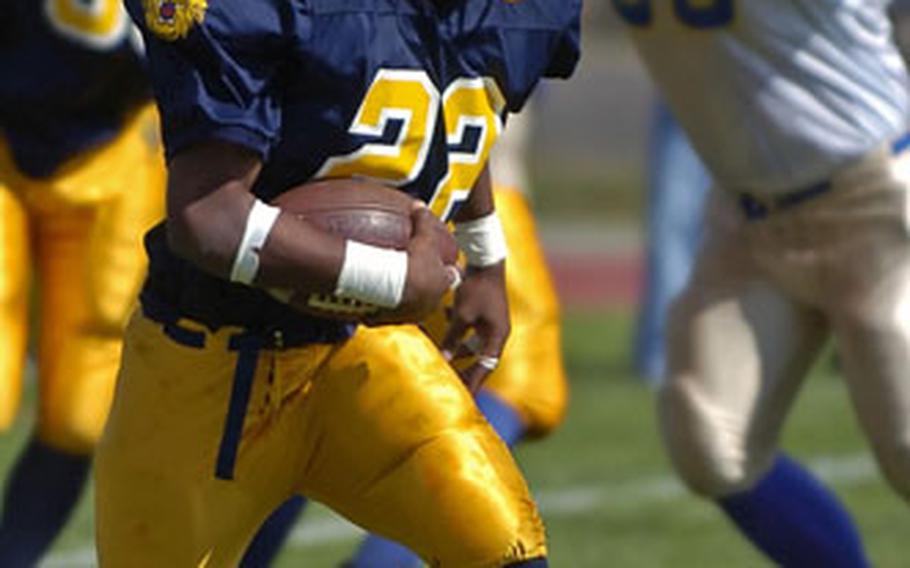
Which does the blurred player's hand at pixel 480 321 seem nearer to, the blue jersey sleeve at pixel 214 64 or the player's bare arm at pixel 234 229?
the player's bare arm at pixel 234 229

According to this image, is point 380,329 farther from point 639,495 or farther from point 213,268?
point 639,495

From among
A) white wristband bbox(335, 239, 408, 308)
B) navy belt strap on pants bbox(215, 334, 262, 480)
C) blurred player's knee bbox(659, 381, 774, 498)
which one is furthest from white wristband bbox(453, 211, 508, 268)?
blurred player's knee bbox(659, 381, 774, 498)

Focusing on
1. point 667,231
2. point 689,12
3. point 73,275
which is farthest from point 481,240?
point 667,231

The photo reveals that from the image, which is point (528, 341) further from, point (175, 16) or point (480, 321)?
point (175, 16)

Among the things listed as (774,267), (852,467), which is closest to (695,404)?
(774,267)

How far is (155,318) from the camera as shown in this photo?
131 inches

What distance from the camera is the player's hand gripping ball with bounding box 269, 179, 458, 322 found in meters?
3.06

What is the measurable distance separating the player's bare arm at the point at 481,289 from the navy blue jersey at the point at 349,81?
→ 0.49 ft

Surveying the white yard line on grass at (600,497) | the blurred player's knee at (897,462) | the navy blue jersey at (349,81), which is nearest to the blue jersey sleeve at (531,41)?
the navy blue jersey at (349,81)

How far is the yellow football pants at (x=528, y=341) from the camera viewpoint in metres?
5.02

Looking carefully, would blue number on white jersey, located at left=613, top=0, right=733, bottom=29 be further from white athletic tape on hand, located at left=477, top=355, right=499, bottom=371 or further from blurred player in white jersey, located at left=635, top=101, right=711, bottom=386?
blurred player in white jersey, located at left=635, top=101, right=711, bottom=386

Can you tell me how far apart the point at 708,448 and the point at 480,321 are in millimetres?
925

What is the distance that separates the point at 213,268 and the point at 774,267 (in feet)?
5.55

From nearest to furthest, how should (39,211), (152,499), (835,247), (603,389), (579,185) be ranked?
1. (152,499)
2. (835,247)
3. (39,211)
4. (603,389)
5. (579,185)
